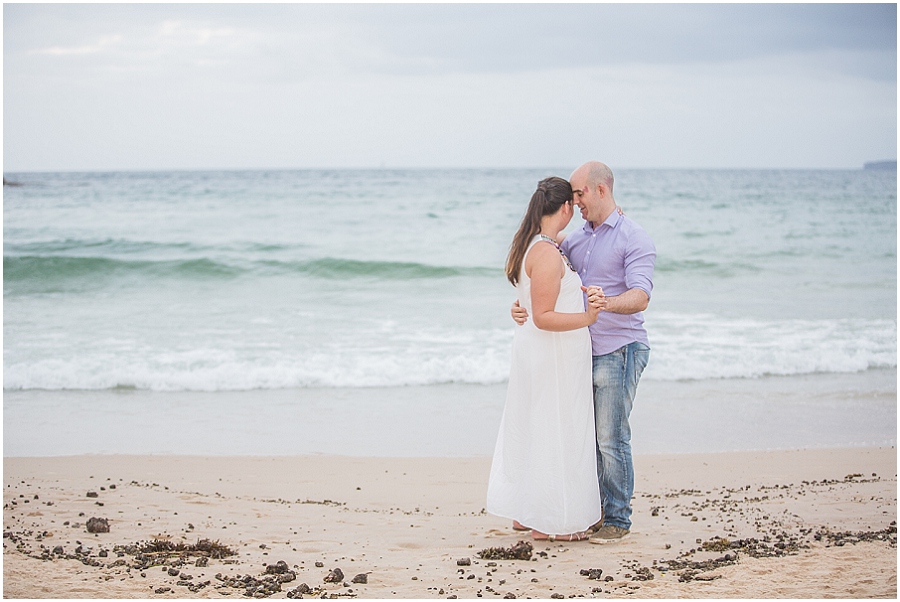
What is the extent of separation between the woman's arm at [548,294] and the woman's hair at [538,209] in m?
0.09

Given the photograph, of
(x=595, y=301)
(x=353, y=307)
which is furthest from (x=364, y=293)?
(x=595, y=301)

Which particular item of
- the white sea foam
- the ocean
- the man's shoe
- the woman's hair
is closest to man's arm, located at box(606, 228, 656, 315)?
the woman's hair

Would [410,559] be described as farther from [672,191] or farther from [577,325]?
[672,191]

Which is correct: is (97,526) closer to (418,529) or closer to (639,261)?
(418,529)

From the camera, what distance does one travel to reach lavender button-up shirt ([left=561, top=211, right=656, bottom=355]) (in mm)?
4215

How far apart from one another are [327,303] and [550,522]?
1041 centimetres

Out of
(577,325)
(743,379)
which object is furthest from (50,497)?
(743,379)

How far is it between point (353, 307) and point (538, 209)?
9836mm

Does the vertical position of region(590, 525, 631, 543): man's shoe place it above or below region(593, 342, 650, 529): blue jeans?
below

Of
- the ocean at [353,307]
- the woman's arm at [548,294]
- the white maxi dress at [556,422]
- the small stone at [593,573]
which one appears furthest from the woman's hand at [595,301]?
the ocean at [353,307]

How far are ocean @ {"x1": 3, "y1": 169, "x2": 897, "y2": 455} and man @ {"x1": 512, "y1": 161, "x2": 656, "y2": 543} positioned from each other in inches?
88.8

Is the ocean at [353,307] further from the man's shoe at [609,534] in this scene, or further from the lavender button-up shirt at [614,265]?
the lavender button-up shirt at [614,265]

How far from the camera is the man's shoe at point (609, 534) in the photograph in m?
4.34

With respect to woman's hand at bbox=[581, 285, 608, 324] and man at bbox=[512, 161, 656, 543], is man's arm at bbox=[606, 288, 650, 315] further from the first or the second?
man at bbox=[512, 161, 656, 543]
